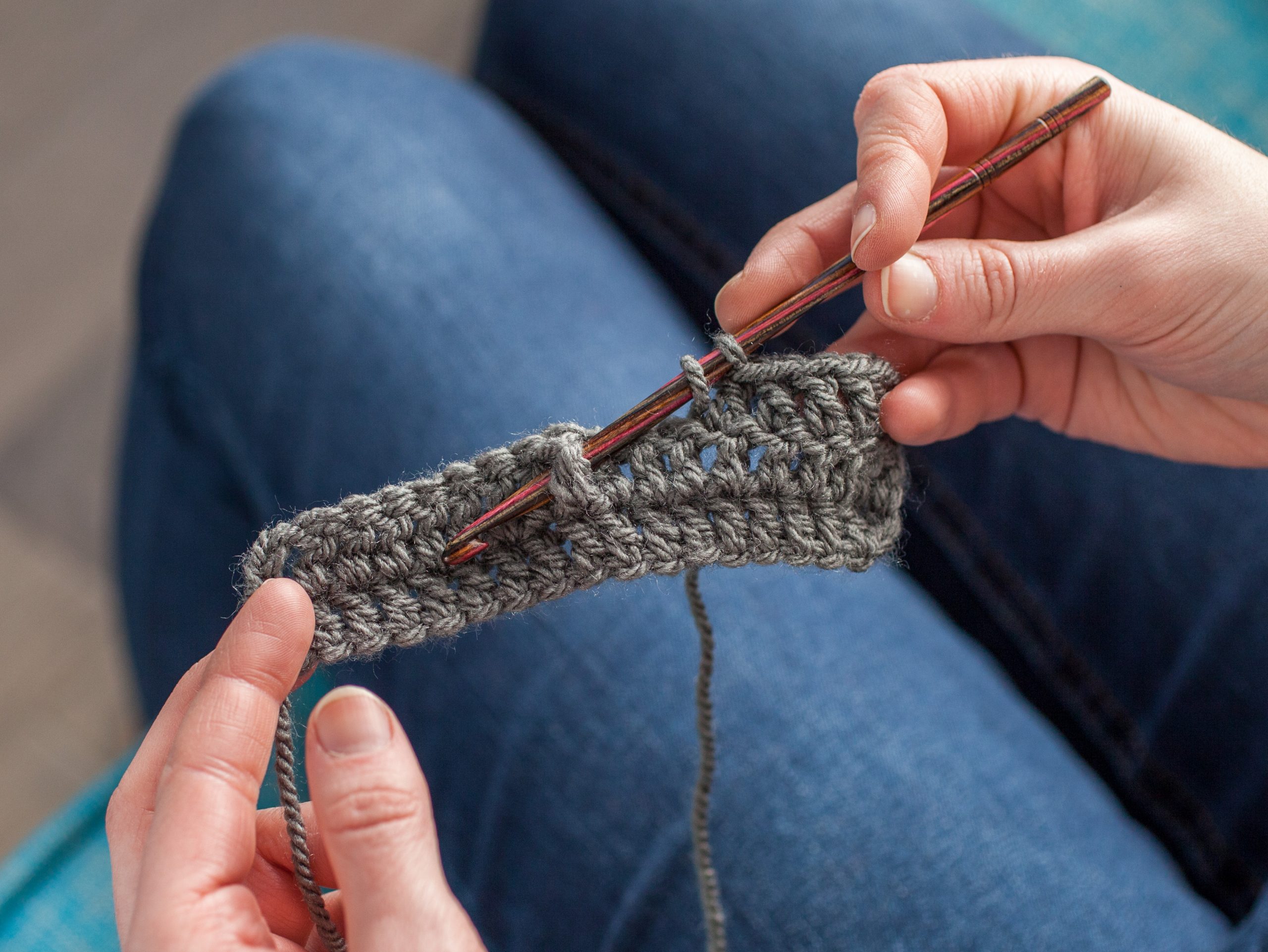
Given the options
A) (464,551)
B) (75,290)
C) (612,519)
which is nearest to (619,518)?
(612,519)

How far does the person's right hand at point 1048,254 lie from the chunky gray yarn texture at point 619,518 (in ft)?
0.23

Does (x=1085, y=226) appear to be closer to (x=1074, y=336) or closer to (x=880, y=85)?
(x=1074, y=336)

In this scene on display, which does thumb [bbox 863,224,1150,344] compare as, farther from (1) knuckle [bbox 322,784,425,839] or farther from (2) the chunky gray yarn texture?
(1) knuckle [bbox 322,784,425,839]

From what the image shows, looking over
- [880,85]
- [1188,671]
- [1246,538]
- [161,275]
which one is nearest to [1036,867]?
[1188,671]

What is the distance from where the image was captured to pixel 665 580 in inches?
35.4

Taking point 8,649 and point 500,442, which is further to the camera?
point 8,649

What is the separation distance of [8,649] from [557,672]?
121cm

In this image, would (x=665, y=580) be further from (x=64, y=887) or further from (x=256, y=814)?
(x=64, y=887)

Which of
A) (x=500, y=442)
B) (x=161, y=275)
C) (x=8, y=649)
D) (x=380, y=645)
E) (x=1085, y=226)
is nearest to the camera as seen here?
(x=380, y=645)

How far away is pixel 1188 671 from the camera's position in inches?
36.7

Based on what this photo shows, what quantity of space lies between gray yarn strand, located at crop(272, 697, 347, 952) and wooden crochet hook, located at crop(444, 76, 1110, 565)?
0.18m

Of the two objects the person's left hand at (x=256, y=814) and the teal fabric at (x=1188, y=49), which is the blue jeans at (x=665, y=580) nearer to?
the person's left hand at (x=256, y=814)

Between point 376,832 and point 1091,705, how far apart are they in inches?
32.3

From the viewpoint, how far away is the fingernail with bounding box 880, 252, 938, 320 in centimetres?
66
